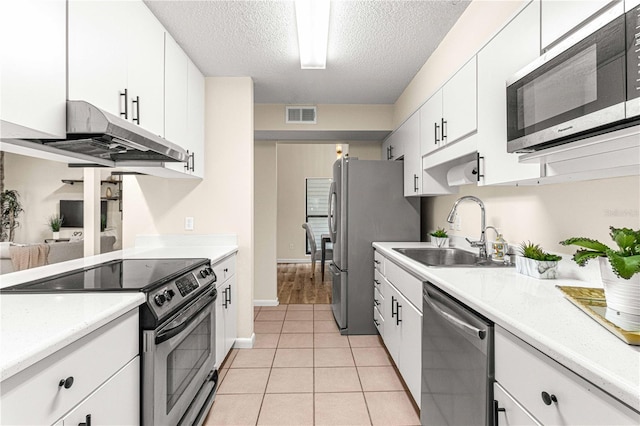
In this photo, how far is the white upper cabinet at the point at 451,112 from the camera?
1.95 m

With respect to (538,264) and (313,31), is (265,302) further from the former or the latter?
(538,264)

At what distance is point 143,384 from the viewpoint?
53.1 inches

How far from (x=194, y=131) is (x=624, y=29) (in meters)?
2.71

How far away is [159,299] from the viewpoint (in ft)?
4.80

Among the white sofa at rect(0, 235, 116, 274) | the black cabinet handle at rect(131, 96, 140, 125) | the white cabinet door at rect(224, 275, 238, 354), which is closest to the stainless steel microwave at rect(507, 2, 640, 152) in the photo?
the black cabinet handle at rect(131, 96, 140, 125)

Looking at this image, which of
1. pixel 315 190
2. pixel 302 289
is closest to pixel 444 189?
pixel 302 289

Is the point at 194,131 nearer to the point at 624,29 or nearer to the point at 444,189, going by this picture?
the point at 444,189

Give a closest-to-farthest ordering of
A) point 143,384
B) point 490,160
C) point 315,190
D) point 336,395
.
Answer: point 143,384, point 490,160, point 336,395, point 315,190

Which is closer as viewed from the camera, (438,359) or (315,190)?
(438,359)

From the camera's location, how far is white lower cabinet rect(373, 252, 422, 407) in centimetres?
198

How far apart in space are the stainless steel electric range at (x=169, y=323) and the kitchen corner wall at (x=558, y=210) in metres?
1.84

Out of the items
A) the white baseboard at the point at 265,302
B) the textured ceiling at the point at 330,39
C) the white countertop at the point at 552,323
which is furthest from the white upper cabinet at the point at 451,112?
the white baseboard at the point at 265,302

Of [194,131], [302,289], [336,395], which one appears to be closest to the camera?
[336,395]

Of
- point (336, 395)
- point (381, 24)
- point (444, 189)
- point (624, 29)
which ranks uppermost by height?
point (381, 24)
